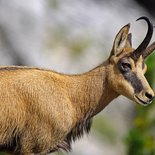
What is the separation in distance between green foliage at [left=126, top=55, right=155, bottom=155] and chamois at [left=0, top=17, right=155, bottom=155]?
19.4 feet

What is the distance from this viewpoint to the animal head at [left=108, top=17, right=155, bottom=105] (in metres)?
12.4

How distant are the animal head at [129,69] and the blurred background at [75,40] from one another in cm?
1253

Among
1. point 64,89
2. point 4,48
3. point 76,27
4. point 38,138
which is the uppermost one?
point 76,27

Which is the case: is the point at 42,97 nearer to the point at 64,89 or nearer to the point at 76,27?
the point at 64,89

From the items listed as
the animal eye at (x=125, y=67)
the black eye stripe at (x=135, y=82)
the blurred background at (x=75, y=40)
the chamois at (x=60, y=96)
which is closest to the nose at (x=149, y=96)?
the chamois at (x=60, y=96)

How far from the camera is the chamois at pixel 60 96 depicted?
12000 millimetres

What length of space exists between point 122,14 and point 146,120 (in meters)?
11.2

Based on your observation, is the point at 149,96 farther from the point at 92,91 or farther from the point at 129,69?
the point at 92,91

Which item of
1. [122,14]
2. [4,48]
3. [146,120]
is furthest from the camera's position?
[122,14]

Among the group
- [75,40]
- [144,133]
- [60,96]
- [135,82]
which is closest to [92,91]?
[60,96]

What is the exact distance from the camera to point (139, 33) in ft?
98.3

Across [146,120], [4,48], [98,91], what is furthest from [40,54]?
[98,91]

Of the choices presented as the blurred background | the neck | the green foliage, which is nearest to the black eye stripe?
the neck

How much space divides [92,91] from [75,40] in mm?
15697
